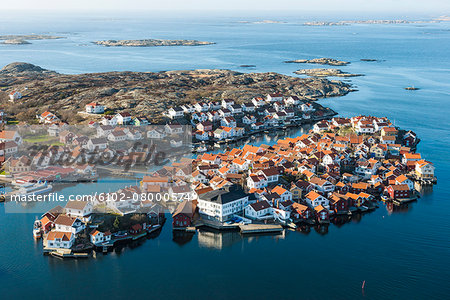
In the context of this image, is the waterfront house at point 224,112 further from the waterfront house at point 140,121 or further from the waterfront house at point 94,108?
the waterfront house at point 94,108

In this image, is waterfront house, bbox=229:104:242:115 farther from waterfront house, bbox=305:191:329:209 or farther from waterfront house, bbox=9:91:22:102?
waterfront house, bbox=9:91:22:102

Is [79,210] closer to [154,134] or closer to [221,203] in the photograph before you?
[221,203]

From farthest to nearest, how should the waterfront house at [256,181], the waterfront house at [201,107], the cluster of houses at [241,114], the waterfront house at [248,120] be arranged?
the waterfront house at [201,107] < the waterfront house at [248,120] < the cluster of houses at [241,114] < the waterfront house at [256,181]

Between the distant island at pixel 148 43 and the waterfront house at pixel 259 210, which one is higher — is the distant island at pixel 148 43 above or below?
above

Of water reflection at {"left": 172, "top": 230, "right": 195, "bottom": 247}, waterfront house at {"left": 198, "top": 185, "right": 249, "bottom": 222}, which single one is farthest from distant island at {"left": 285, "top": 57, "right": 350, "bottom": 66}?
water reflection at {"left": 172, "top": 230, "right": 195, "bottom": 247}

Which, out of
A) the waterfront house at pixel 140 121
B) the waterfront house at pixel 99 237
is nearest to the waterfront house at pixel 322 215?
the waterfront house at pixel 99 237

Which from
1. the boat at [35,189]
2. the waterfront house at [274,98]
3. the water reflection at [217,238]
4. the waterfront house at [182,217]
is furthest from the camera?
the waterfront house at [274,98]
